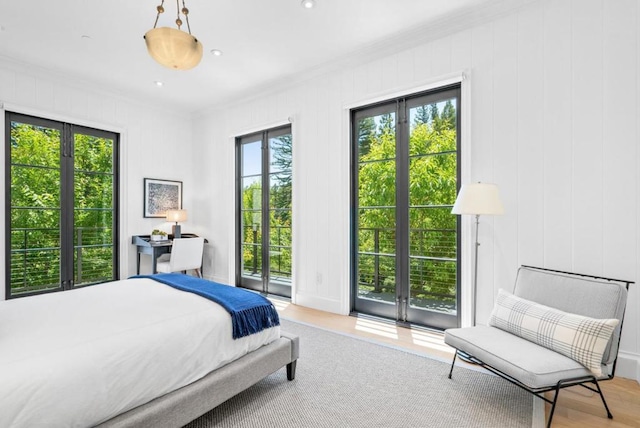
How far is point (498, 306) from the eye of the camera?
234 cm

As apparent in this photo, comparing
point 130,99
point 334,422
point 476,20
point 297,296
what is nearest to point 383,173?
point 476,20

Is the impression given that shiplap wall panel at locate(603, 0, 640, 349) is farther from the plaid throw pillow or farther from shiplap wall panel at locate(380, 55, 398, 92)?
shiplap wall panel at locate(380, 55, 398, 92)

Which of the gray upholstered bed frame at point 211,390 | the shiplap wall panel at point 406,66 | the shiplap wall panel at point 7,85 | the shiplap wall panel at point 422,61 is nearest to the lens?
the gray upholstered bed frame at point 211,390

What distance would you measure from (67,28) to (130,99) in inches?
68.9

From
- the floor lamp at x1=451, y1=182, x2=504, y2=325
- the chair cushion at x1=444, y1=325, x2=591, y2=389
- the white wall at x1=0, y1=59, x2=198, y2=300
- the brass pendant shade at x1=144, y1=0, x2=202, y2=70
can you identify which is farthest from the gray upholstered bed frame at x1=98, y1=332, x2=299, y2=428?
the white wall at x1=0, y1=59, x2=198, y2=300

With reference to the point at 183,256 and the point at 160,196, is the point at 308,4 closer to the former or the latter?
the point at 183,256

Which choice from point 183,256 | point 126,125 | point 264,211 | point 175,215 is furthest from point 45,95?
point 264,211

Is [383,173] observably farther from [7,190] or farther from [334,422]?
[7,190]

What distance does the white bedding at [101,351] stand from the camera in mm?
1247

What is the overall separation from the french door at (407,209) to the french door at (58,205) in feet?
11.4

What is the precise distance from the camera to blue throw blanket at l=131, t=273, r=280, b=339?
1.98 meters

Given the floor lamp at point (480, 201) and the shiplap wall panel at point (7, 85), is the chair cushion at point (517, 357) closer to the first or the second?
the floor lamp at point (480, 201)

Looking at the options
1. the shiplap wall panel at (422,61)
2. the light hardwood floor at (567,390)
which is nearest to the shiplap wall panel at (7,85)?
the light hardwood floor at (567,390)

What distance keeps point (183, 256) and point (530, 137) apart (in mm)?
4226
